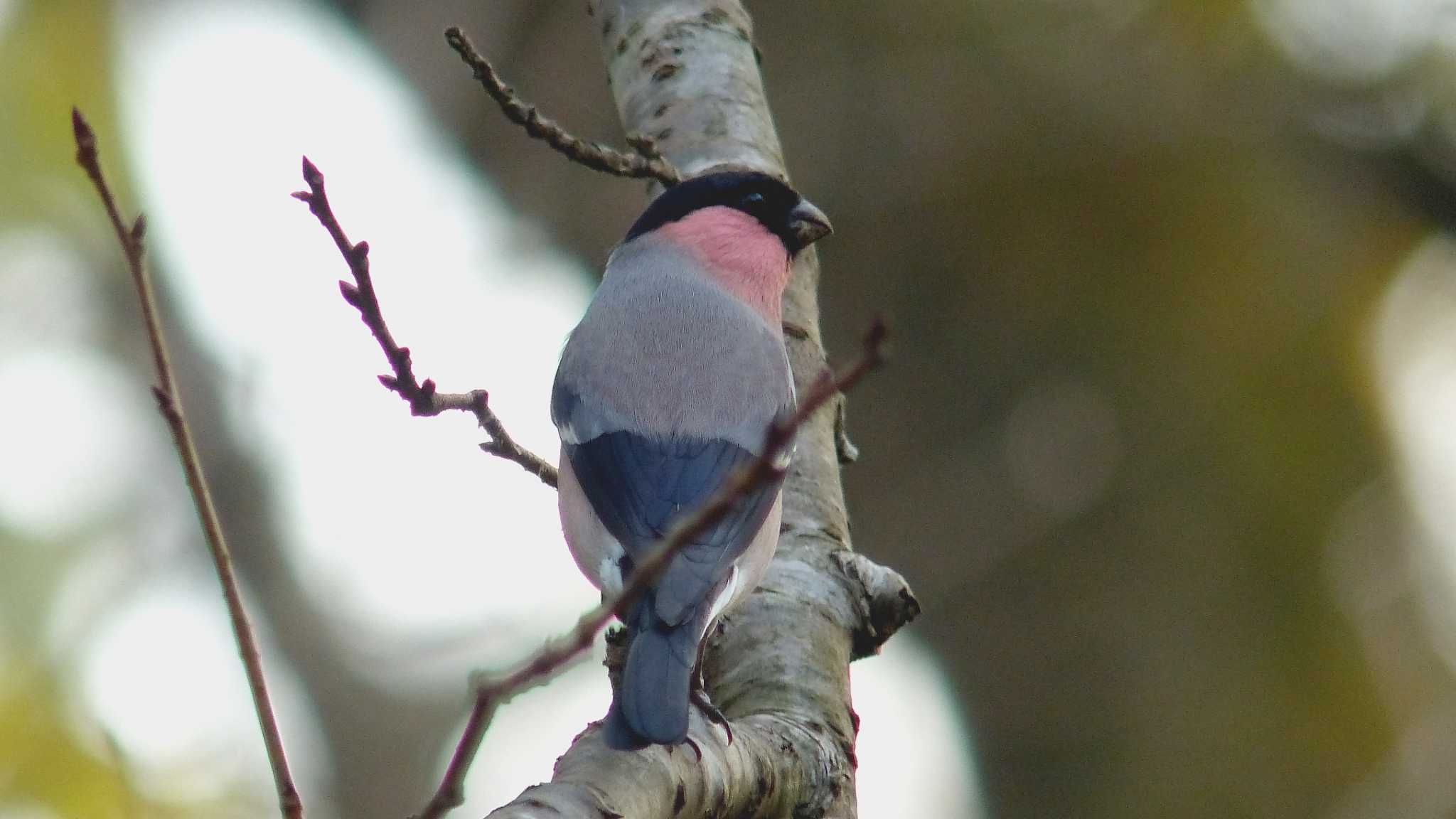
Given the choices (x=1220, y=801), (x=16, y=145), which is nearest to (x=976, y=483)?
(x=1220, y=801)

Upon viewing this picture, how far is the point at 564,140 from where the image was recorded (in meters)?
3.37

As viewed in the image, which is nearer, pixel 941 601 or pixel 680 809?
pixel 680 809

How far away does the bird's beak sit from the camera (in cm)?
403

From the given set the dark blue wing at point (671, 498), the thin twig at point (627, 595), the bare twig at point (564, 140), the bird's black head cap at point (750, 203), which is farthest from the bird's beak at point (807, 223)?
the thin twig at point (627, 595)

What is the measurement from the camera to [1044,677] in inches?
244

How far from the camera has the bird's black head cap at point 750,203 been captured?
3.77 metres

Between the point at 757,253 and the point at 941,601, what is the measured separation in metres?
2.71

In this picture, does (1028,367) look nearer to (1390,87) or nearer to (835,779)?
(1390,87)

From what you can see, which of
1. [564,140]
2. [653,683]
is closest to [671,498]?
[653,683]

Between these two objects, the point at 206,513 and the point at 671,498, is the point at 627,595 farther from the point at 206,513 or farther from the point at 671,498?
the point at 671,498

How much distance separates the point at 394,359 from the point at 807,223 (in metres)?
1.97

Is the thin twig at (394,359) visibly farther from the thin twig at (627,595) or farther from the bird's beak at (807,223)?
the bird's beak at (807,223)

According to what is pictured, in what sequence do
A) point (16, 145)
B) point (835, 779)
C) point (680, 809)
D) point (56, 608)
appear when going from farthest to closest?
point (16, 145), point (56, 608), point (835, 779), point (680, 809)

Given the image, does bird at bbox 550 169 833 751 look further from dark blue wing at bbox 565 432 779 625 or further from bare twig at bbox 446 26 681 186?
bare twig at bbox 446 26 681 186
